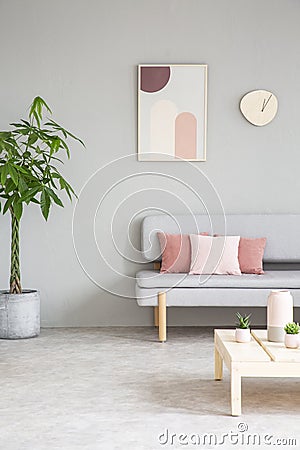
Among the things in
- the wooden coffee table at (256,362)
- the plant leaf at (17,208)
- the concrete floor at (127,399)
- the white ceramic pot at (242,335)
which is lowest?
the concrete floor at (127,399)

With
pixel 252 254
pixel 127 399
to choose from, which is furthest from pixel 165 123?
pixel 127 399

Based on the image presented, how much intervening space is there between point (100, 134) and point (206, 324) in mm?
1699

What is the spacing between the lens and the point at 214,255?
5836 mm

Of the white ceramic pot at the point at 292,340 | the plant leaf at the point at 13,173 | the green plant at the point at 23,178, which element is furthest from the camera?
the green plant at the point at 23,178

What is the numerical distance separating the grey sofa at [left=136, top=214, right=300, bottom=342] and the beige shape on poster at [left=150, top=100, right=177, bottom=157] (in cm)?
55

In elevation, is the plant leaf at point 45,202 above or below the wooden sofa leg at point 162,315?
above

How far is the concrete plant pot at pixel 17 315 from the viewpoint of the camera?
223 inches

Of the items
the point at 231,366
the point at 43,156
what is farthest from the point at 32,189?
the point at 231,366

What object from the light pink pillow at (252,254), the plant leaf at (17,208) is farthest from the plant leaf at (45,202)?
the light pink pillow at (252,254)

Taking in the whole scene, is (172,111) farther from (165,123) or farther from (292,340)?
(292,340)

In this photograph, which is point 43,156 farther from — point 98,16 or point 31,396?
point 31,396

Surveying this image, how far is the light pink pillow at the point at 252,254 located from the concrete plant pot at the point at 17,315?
1558mm

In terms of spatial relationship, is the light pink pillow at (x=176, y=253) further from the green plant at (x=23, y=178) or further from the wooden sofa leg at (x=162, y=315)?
the green plant at (x=23, y=178)

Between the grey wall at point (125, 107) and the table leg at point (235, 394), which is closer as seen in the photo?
the table leg at point (235, 394)
